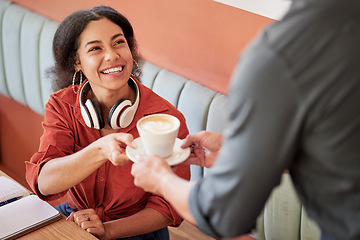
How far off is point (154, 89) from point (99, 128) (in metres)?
0.64

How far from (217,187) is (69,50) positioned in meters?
1.15

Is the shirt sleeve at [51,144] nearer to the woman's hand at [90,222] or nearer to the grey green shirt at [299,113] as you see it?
the woman's hand at [90,222]

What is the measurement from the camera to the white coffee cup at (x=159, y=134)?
1.29 meters

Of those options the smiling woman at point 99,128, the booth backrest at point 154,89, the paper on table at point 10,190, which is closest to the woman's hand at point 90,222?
the smiling woman at point 99,128

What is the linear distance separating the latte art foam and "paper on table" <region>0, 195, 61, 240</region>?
49 centimetres

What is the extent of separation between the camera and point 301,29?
85 centimetres

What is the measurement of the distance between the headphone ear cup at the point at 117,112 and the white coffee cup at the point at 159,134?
0.35 metres

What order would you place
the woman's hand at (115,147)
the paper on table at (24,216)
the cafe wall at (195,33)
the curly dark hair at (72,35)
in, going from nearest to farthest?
the woman's hand at (115,147), the paper on table at (24,216), the curly dark hair at (72,35), the cafe wall at (195,33)

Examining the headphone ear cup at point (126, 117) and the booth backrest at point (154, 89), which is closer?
the headphone ear cup at point (126, 117)

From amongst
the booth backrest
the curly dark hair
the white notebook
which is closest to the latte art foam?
the white notebook

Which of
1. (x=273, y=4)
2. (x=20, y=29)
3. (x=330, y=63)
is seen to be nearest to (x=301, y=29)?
(x=330, y=63)

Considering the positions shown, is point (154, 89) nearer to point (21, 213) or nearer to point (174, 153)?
point (21, 213)

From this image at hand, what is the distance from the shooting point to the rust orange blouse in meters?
1.81

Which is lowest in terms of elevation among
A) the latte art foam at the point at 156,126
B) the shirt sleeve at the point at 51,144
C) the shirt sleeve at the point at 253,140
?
the shirt sleeve at the point at 51,144
